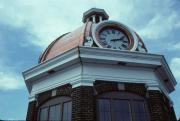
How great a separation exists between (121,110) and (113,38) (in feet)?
14.1

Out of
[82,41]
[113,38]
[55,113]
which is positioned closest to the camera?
[55,113]

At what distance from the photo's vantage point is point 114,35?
47.7 ft

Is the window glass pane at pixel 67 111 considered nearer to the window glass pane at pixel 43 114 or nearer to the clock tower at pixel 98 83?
the clock tower at pixel 98 83

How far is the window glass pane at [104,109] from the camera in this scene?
37.6ft

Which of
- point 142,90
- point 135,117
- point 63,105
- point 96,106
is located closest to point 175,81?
point 142,90

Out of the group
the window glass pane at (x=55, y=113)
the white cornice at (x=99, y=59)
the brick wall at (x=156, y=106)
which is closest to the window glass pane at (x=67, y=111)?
the window glass pane at (x=55, y=113)

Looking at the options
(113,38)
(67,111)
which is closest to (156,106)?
(67,111)

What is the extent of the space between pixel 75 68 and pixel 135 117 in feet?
11.6

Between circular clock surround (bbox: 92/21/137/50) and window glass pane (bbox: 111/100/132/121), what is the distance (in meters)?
3.20

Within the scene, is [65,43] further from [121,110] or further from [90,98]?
[121,110]

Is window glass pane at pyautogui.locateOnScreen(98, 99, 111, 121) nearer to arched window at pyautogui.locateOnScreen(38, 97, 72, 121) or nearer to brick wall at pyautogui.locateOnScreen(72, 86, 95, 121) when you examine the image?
brick wall at pyautogui.locateOnScreen(72, 86, 95, 121)

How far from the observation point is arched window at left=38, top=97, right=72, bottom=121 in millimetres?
11914

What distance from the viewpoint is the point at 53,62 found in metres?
13.0

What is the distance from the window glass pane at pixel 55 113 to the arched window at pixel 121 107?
6.27 ft
